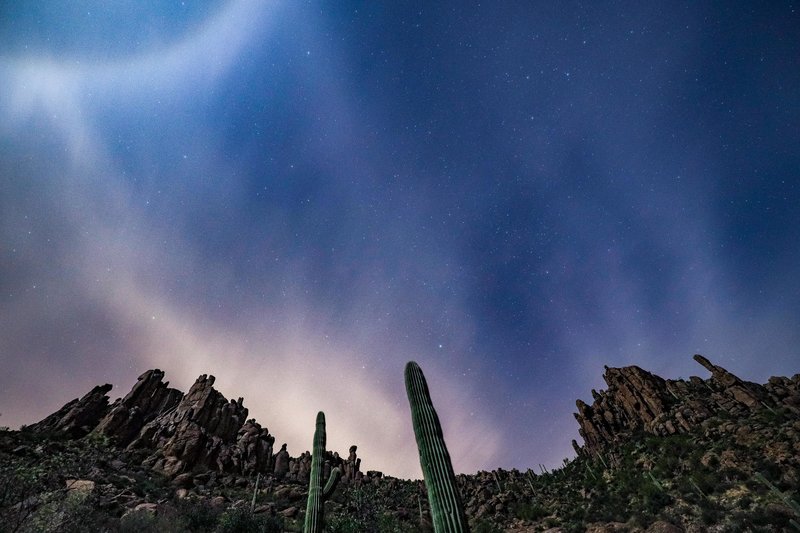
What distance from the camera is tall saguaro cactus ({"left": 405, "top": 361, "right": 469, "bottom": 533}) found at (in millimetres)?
5973

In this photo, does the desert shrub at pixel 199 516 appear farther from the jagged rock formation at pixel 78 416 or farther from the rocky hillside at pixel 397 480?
the jagged rock formation at pixel 78 416

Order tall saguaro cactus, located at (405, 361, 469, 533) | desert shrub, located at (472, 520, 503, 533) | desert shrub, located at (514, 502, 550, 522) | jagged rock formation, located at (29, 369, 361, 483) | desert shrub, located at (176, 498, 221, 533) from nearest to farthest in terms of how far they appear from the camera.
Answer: tall saguaro cactus, located at (405, 361, 469, 533), desert shrub, located at (176, 498, 221, 533), desert shrub, located at (472, 520, 503, 533), desert shrub, located at (514, 502, 550, 522), jagged rock formation, located at (29, 369, 361, 483)

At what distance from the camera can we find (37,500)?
13289mm

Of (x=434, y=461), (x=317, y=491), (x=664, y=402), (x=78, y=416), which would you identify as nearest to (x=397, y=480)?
(x=664, y=402)

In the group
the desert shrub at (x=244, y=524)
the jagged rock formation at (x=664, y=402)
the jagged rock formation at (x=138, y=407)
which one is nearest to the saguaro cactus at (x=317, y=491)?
the desert shrub at (x=244, y=524)

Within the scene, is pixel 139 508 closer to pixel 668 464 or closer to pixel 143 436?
pixel 143 436

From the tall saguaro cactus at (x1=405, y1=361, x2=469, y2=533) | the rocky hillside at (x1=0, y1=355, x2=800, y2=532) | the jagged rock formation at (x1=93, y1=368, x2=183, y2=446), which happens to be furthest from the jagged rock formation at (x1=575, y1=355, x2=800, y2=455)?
the jagged rock formation at (x1=93, y1=368, x2=183, y2=446)

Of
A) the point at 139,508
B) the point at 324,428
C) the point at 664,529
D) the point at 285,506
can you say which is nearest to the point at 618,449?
the point at 664,529

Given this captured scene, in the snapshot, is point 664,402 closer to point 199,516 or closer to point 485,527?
point 485,527

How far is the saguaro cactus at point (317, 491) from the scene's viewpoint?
1088 cm

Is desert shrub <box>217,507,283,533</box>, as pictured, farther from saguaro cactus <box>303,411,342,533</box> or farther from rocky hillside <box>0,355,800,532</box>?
saguaro cactus <box>303,411,342,533</box>

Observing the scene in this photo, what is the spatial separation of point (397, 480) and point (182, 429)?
95.3 feet

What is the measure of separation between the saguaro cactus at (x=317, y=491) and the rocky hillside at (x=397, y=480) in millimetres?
9853

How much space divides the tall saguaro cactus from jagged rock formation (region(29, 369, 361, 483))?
1267 inches
